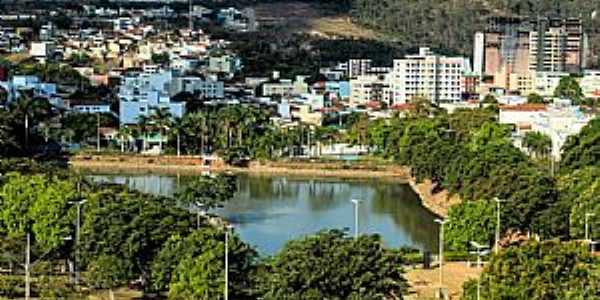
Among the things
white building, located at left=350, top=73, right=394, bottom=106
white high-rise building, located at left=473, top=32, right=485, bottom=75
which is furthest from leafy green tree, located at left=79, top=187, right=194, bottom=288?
white high-rise building, located at left=473, top=32, right=485, bottom=75

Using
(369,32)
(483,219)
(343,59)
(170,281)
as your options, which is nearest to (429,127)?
(483,219)

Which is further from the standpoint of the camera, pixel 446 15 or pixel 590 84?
pixel 446 15

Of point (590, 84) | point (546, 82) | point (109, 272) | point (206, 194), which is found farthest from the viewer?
point (546, 82)

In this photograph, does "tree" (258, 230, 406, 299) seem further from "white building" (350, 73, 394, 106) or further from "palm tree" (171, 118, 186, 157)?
"white building" (350, 73, 394, 106)

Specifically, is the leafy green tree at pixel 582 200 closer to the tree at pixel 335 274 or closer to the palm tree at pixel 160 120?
the tree at pixel 335 274

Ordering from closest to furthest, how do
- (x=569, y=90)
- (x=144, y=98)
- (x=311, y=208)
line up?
(x=311, y=208) → (x=144, y=98) → (x=569, y=90)

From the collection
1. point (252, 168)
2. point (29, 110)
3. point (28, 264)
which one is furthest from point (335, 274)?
point (29, 110)

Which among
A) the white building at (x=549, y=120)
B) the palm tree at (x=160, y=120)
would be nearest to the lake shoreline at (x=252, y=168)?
the palm tree at (x=160, y=120)

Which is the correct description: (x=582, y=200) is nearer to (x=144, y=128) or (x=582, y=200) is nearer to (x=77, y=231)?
(x=77, y=231)
